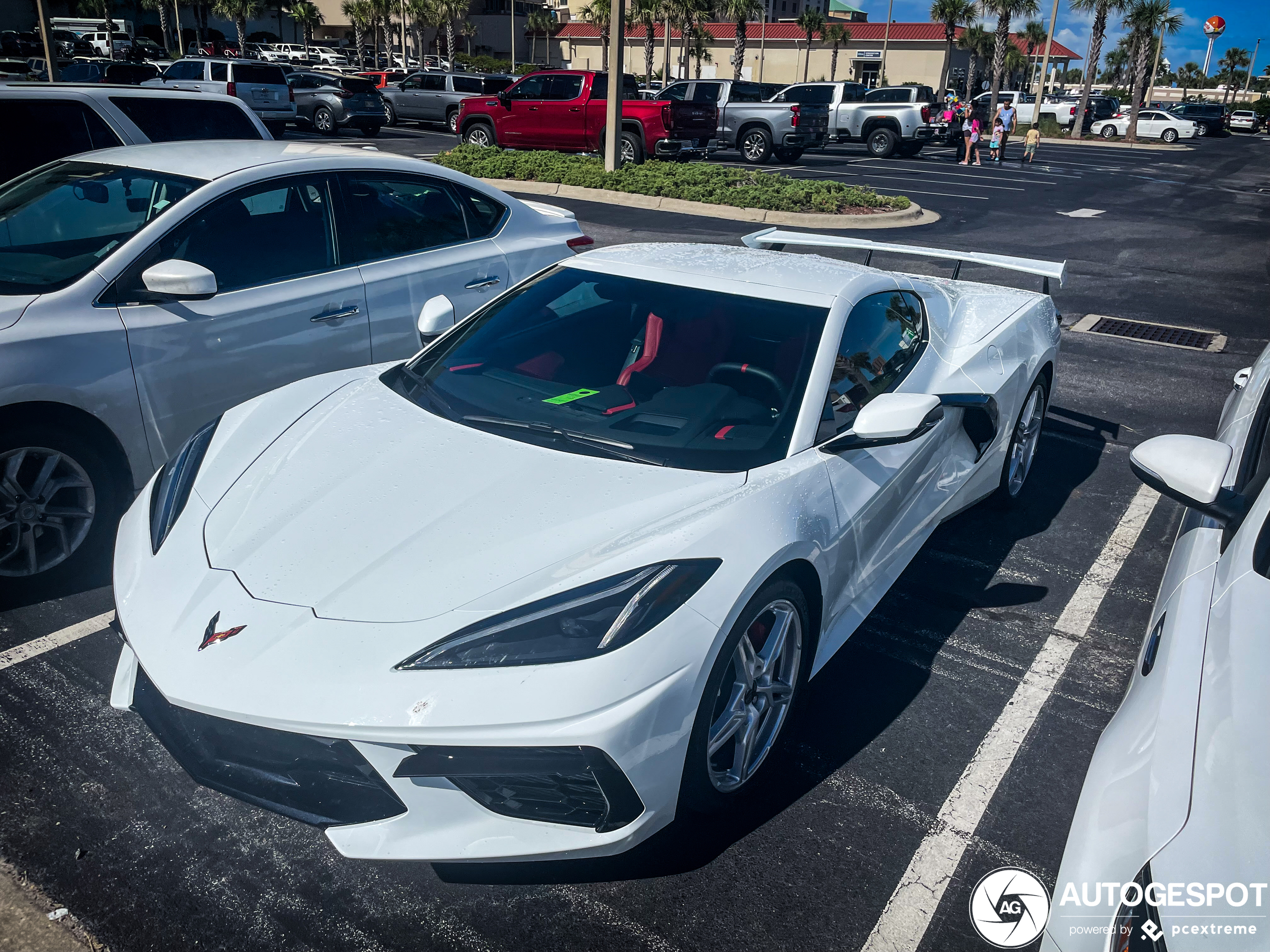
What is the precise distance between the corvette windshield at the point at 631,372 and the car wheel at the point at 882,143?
27.4 m

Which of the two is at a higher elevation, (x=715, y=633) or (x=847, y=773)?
(x=715, y=633)

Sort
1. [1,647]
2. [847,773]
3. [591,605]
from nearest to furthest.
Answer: [591,605]
[847,773]
[1,647]

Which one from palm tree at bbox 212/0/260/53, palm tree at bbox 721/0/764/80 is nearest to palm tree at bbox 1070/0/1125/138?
palm tree at bbox 721/0/764/80

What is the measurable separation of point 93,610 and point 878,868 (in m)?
3.11

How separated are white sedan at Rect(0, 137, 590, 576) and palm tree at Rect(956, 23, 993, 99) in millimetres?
75240

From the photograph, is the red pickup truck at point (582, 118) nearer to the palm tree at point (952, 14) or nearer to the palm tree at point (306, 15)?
the palm tree at point (952, 14)

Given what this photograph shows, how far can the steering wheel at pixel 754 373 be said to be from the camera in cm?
329

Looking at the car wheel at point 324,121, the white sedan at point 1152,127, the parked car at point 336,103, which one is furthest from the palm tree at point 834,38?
the car wheel at point 324,121

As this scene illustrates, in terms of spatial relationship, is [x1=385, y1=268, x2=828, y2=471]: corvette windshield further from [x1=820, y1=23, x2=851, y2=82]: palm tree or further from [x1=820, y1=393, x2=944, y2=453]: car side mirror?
[x1=820, y1=23, x2=851, y2=82]: palm tree

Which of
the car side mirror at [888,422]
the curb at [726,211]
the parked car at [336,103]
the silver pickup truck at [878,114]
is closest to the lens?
the car side mirror at [888,422]

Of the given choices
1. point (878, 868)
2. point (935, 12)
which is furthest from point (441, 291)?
point (935, 12)

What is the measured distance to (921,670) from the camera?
373cm

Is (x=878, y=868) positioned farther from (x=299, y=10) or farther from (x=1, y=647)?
(x=299, y=10)

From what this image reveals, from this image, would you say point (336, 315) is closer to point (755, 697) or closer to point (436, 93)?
point (755, 697)
